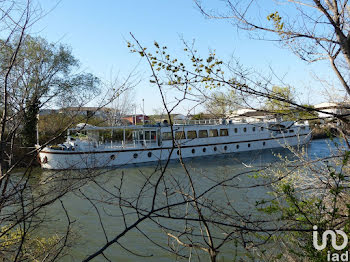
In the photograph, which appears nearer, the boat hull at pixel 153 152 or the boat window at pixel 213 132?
the boat hull at pixel 153 152

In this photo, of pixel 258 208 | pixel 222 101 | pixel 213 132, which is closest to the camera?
pixel 222 101

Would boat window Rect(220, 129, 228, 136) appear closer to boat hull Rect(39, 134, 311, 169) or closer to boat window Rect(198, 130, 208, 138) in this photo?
boat hull Rect(39, 134, 311, 169)

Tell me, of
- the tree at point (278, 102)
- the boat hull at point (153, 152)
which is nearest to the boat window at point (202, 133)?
the boat hull at point (153, 152)

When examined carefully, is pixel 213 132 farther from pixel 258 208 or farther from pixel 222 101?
pixel 222 101

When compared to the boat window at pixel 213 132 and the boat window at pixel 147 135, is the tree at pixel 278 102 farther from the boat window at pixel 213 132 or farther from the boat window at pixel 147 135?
the boat window at pixel 213 132

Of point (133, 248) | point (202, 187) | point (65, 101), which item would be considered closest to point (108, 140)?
point (202, 187)

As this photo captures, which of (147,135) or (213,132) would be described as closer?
(147,135)

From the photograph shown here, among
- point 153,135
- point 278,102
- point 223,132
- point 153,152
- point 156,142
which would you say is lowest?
point 153,152

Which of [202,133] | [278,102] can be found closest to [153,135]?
[202,133]

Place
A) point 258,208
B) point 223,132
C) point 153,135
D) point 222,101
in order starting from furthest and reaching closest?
point 223,132 → point 153,135 → point 258,208 → point 222,101

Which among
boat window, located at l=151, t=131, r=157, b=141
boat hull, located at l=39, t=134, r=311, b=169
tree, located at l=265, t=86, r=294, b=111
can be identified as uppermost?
tree, located at l=265, t=86, r=294, b=111

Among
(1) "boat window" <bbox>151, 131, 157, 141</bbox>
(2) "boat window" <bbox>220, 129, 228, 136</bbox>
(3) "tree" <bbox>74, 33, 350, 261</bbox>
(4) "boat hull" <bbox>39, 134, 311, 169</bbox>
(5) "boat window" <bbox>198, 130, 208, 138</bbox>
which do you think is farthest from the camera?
(2) "boat window" <bbox>220, 129, 228, 136</bbox>

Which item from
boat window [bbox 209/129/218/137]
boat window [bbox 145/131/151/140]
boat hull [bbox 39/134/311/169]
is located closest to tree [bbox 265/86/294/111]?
boat hull [bbox 39/134/311/169]

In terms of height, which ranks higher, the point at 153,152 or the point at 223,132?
the point at 223,132
